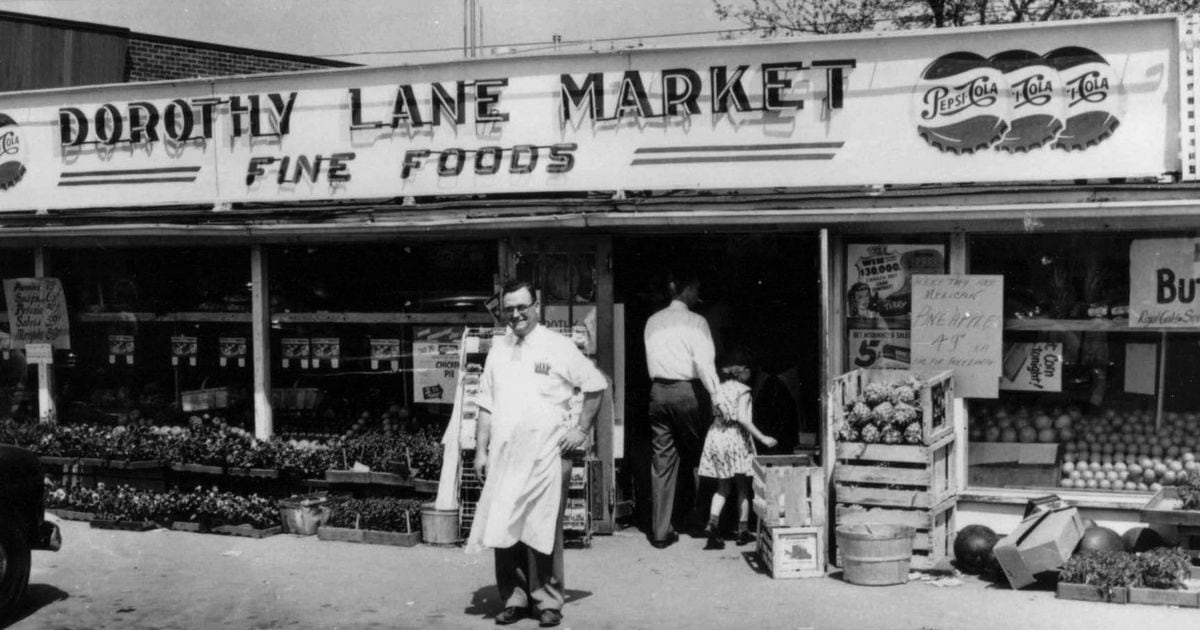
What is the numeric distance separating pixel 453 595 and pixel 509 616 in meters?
0.98

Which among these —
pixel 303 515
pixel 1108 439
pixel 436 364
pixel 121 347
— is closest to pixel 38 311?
pixel 121 347

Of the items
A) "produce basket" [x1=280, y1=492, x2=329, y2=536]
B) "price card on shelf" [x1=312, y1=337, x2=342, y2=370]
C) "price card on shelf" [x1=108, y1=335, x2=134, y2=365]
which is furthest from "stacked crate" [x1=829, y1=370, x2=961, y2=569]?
"price card on shelf" [x1=108, y1=335, x2=134, y2=365]

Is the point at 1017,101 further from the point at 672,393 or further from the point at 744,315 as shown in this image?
the point at 672,393

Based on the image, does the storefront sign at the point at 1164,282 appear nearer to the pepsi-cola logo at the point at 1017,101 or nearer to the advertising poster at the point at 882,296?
the pepsi-cola logo at the point at 1017,101

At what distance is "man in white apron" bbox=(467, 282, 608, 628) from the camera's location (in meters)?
7.07

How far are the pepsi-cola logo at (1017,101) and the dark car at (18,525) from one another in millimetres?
7055

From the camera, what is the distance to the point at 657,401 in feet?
31.7

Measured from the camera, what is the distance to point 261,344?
11.3m

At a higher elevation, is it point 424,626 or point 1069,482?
point 1069,482

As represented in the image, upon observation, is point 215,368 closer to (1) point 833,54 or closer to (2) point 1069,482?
(1) point 833,54

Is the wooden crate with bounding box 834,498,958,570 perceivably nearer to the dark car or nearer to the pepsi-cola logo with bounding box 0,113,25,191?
the dark car

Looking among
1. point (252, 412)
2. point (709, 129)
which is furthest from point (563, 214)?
point (252, 412)

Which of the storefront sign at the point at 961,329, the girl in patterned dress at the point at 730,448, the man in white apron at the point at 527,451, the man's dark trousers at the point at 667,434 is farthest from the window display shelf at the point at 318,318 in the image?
the storefront sign at the point at 961,329

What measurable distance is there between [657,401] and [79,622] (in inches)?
178
